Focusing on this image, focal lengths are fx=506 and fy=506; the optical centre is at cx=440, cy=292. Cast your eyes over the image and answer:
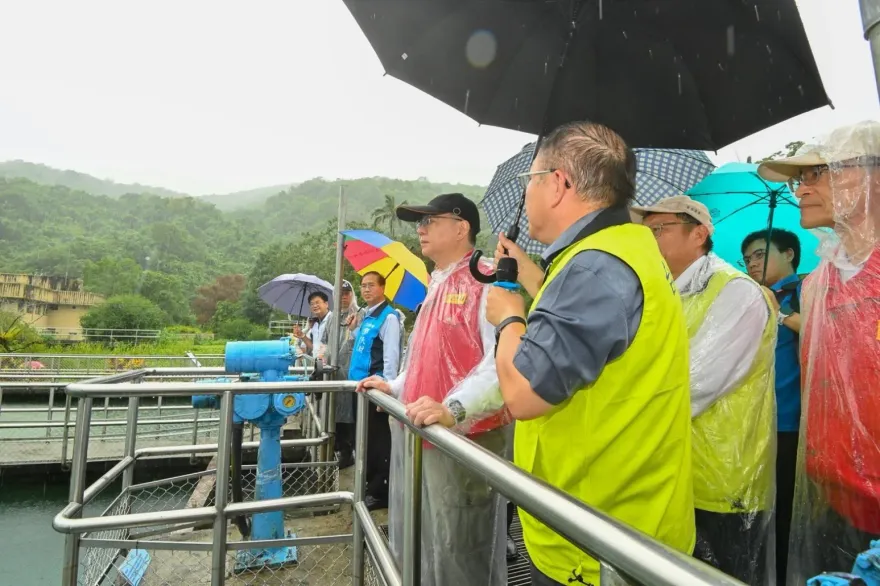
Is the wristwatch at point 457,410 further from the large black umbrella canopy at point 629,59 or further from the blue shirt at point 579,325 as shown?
the large black umbrella canopy at point 629,59

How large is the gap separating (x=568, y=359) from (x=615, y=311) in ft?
0.47

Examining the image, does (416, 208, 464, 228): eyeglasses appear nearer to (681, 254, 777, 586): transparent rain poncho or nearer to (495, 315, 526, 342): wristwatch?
(681, 254, 777, 586): transparent rain poncho

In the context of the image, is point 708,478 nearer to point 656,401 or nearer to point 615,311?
point 656,401

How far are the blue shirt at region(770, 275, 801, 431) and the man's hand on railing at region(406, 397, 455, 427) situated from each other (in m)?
1.53

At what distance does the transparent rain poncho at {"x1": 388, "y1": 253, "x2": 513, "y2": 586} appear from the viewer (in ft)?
6.47

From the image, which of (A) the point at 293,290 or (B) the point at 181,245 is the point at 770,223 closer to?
(A) the point at 293,290

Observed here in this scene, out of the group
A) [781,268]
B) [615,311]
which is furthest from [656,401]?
[781,268]

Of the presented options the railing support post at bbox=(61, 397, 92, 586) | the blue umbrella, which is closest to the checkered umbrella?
the blue umbrella

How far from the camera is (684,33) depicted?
2076 millimetres

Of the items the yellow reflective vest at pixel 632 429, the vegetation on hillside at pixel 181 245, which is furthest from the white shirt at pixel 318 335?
the vegetation on hillside at pixel 181 245

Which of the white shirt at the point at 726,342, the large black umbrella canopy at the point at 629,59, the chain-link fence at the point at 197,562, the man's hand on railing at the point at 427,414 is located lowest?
the chain-link fence at the point at 197,562

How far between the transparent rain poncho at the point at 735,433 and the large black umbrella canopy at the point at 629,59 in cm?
85

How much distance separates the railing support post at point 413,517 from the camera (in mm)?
1396

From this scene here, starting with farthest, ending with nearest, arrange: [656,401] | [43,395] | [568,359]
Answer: [43,395] < [656,401] < [568,359]
